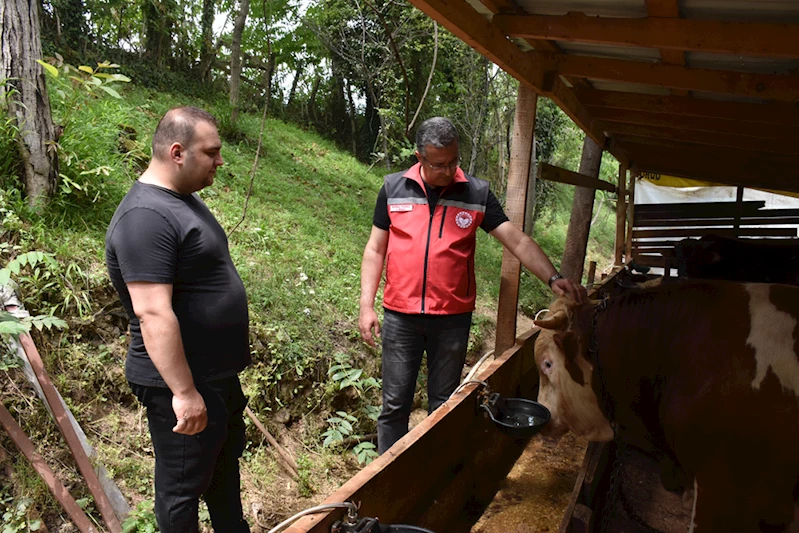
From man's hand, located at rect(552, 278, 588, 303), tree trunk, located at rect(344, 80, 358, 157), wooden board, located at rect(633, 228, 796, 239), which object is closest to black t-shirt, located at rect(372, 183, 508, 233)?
man's hand, located at rect(552, 278, 588, 303)

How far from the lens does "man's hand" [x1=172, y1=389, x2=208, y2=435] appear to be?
1929mm

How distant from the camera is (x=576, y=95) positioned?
4.20 m

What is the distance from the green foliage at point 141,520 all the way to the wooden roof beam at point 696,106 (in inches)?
161

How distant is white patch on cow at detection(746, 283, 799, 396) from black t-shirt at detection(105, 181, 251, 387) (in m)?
2.02

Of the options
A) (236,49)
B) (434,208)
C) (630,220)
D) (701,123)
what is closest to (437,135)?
(434,208)

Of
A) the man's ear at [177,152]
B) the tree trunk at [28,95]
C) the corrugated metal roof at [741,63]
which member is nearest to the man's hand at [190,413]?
the man's ear at [177,152]

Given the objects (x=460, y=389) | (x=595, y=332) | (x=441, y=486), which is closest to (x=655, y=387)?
(x=595, y=332)

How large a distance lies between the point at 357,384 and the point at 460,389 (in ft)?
7.03

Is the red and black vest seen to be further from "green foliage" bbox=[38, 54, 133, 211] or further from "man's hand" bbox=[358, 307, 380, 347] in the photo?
"green foliage" bbox=[38, 54, 133, 211]

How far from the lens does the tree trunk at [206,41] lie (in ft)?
39.7

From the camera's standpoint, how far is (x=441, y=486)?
2.35m

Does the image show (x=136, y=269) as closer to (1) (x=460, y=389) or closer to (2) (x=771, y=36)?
(1) (x=460, y=389)

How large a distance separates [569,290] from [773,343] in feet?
2.85

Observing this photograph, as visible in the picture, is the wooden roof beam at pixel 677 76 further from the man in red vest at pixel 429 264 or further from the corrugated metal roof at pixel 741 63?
the man in red vest at pixel 429 264
